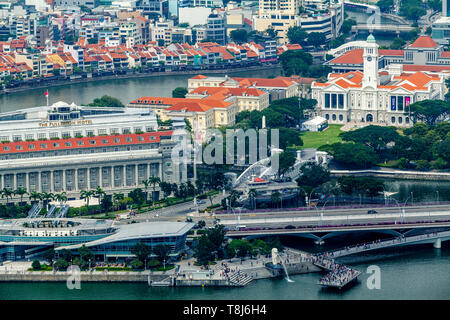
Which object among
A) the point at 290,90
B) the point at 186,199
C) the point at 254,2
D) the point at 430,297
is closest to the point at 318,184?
the point at 186,199

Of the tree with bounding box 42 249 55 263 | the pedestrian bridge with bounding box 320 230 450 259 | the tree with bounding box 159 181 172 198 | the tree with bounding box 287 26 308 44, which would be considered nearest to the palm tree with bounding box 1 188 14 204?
the tree with bounding box 159 181 172 198

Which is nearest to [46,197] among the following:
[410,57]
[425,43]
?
[410,57]

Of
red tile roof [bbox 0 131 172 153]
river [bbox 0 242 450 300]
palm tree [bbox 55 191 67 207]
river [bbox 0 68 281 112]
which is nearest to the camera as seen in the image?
river [bbox 0 242 450 300]

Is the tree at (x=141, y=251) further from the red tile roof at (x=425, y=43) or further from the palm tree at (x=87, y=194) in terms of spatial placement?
the red tile roof at (x=425, y=43)

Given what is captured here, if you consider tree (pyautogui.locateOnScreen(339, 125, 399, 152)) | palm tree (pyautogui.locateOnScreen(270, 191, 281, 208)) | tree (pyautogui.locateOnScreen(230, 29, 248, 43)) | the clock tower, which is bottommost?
palm tree (pyautogui.locateOnScreen(270, 191, 281, 208))

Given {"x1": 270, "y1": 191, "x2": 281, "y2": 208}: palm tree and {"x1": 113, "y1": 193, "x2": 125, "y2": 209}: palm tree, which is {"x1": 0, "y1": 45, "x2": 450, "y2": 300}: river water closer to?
{"x1": 270, "y1": 191, "x2": 281, "y2": 208}: palm tree

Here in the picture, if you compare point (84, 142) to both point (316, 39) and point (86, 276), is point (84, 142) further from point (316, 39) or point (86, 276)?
point (316, 39)
